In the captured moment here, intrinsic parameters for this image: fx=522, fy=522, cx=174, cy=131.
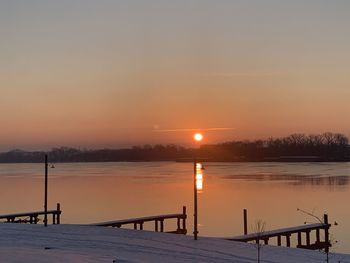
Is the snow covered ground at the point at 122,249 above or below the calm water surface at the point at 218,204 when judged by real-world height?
above

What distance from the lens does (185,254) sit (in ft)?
33.9

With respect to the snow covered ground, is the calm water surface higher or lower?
lower

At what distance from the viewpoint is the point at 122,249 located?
1073cm

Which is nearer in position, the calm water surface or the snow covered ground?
the snow covered ground

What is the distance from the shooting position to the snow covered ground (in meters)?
9.15

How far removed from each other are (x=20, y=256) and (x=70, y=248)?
78.2 inches

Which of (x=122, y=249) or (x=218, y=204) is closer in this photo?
(x=122, y=249)

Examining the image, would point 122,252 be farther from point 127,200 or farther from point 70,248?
point 127,200

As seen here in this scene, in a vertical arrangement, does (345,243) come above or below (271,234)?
below

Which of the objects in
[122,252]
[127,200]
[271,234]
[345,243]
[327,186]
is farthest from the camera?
[327,186]

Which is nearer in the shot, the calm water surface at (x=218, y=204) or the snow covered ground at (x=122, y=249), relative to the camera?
the snow covered ground at (x=122, y=249)

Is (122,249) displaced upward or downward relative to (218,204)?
upward

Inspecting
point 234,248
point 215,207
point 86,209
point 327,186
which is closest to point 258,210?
point 215,207

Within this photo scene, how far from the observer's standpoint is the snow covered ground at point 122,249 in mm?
9148
